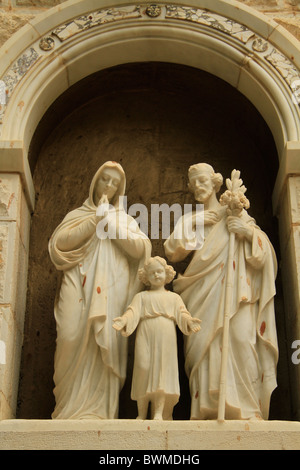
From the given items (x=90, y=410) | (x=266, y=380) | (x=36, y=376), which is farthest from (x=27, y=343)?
(x=266, y=380)

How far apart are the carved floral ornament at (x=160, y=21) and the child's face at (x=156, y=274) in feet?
4.77

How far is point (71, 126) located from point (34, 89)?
2.28ft

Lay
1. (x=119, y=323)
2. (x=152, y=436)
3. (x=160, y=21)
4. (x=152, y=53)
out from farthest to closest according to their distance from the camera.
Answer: (x=152, y=53) < (x=160, y=21) < (x=119, y=323) < (x=152, y=436)

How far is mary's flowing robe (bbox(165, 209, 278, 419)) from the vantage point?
201 inches

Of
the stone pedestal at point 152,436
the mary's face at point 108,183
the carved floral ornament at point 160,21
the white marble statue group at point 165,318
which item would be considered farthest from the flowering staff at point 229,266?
the carved floral ornament at point 160,21

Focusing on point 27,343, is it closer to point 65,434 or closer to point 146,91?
point 65,434

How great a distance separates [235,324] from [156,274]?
0.53 meters

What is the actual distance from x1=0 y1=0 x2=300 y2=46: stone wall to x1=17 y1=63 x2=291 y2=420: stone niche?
22.2 inches

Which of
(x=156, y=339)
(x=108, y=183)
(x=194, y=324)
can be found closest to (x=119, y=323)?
(x=156, y=339)

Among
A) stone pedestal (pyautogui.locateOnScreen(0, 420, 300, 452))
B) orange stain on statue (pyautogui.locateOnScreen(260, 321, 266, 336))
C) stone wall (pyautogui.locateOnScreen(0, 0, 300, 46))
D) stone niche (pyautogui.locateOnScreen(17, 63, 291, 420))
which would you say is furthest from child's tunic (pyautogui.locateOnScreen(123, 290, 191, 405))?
stone wall (pyautogui.locateOnScreen(0, 0, 300, 46))

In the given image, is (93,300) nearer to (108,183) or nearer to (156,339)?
(156,339)

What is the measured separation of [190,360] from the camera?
5.29 metres

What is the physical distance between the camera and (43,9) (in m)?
6.26

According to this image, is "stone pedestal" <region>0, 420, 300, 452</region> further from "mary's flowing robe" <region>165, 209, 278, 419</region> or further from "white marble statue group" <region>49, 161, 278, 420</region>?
"mary's flowing robe" <region>165, 209, 278, 419</region>
